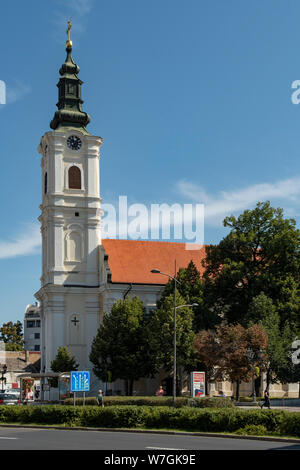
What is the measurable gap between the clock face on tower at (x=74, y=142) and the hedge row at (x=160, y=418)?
44392 mm

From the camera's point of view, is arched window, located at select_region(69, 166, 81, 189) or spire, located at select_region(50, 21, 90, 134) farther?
spire, located at select_region(50, 21, 90, 134)

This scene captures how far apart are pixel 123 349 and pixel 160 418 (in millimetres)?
33293

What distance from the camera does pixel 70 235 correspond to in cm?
7312

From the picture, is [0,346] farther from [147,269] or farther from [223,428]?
[223,428]

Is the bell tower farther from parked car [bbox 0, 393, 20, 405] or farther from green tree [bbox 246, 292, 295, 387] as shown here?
green tree [bbox 246, 292, 295, 387]

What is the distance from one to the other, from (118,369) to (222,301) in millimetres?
11488

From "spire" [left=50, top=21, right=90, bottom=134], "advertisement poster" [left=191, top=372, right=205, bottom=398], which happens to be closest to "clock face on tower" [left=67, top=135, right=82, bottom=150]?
"spire" [left=50, top=21, right=90, bottom=134]

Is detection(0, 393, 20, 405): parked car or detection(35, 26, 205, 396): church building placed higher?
detection(35, 26, 205, 396): church building

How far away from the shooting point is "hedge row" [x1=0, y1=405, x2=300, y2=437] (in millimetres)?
25234

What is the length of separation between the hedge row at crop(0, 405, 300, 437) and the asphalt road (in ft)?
4.55

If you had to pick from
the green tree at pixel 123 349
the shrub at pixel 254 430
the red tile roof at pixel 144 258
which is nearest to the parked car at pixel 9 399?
the green tree at pixel 123 349
